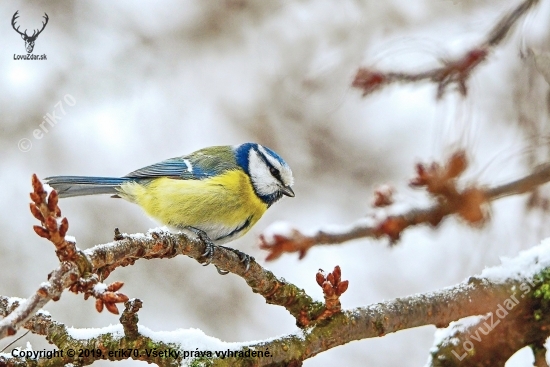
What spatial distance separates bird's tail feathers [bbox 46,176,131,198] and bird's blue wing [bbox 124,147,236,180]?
5.0 inches

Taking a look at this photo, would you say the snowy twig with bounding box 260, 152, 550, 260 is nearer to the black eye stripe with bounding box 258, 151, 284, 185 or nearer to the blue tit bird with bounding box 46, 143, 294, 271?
the blue tit bird with bounding box 46, 143, 294, 271

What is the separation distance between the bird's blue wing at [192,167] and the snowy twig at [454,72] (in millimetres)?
1692

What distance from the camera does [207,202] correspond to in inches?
A: 111

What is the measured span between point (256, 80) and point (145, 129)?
39.8 inches

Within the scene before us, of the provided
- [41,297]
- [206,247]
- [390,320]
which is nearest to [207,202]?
[206,247]

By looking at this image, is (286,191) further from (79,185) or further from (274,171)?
(79,185)

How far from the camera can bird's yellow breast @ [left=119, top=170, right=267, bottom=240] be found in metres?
2.80

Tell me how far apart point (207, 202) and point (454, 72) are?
1.74 metres

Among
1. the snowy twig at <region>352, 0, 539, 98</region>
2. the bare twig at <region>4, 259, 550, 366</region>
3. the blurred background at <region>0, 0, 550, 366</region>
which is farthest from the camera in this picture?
the blurred background at <region>0, 0, 550, 366</region>

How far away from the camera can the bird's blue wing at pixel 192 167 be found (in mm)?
3029

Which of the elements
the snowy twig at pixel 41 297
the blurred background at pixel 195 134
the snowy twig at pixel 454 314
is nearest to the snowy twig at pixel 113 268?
the snowy twig at pixel 41 297

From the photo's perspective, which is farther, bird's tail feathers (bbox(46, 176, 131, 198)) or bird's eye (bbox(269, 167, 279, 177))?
bird's eye (bbox(269, 167, 279, 177))

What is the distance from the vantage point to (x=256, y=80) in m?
4.80
